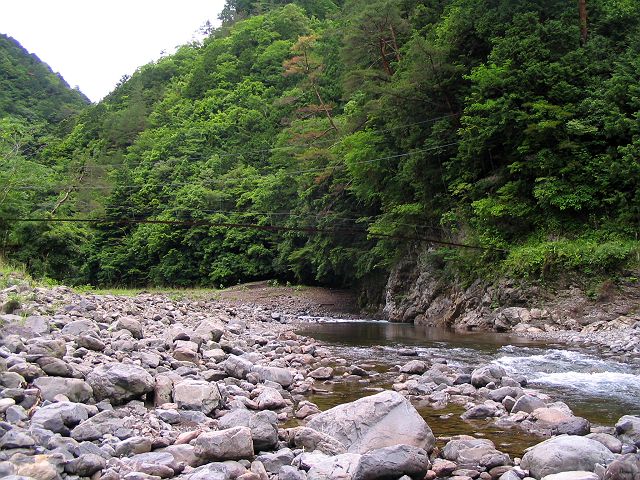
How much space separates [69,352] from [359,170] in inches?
757

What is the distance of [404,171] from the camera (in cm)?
2378

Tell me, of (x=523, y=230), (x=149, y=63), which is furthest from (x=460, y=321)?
(x=149, y=63)

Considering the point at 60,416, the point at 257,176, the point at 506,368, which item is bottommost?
the point at 506,368

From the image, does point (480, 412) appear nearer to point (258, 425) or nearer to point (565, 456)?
point (565, 456)

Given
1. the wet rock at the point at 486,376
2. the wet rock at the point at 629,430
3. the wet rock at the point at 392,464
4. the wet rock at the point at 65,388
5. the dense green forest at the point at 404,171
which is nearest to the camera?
the wet rock at the point at 392,464

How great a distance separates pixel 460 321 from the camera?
20.3 meters

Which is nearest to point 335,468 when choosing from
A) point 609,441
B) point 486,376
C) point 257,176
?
point 609,441

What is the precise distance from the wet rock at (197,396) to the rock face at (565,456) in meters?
3.27

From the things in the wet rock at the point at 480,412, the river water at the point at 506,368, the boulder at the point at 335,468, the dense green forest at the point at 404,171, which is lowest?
the river water at the point at 506,368

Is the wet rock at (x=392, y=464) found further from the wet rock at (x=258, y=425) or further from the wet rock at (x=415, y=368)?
the wet rock at (x=415, y=368)

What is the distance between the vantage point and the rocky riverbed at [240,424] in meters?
4.58

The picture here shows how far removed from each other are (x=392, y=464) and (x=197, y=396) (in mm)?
2709

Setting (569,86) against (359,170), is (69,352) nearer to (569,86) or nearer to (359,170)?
(569,86)

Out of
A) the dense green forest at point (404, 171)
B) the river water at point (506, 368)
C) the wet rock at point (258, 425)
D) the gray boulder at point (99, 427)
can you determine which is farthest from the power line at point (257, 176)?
the gray boulder at point (99, 427)
